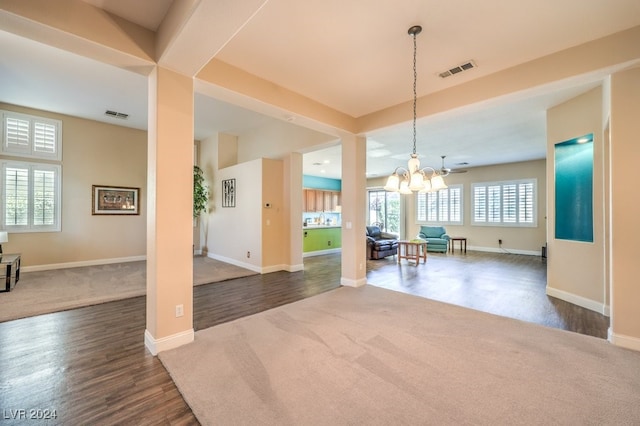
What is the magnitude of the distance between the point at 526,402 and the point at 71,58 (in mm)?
6268

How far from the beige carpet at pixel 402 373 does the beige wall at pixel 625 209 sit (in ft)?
1.00

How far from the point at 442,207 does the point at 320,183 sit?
5.05 metres

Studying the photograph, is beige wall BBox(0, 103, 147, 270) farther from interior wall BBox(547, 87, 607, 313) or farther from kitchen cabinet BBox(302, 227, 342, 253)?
interior wall BBox(547, 87, 607, 313)

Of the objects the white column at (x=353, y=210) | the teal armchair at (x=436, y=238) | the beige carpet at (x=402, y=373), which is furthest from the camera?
the teal armchair at (x=436, y=238)

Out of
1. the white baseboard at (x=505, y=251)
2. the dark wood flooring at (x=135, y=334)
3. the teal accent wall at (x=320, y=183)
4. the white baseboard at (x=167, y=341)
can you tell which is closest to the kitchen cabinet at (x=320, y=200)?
the teal accent wall at (x=320, y=183)

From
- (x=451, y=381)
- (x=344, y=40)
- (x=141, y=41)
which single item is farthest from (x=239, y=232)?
(x=451, y=381)

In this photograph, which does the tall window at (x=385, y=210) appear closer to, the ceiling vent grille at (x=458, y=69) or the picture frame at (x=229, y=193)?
the picture frame at (x=229, y=193)

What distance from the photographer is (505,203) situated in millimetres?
8984

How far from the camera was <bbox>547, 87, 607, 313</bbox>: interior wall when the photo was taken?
3643 millimetres

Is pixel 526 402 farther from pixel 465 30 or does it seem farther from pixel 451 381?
pixel 465 30

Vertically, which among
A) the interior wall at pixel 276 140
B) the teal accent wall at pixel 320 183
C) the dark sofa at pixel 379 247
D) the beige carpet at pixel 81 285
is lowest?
the beige carpet at pixel 81 285

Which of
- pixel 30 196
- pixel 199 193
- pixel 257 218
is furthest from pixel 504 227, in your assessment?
pixel 30 196

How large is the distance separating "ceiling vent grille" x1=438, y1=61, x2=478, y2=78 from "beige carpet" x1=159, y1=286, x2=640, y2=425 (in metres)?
3.08

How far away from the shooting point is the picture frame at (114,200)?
6.41 meters
